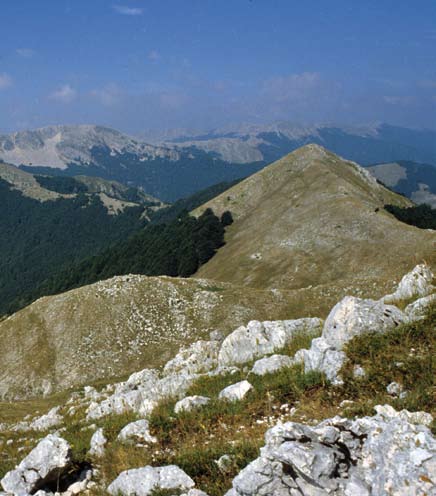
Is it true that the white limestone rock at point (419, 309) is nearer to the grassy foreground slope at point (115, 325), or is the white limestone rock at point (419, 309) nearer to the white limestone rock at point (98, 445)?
the white limestone rock at point (98, 445)

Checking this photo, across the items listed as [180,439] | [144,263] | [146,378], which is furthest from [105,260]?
[180,439]

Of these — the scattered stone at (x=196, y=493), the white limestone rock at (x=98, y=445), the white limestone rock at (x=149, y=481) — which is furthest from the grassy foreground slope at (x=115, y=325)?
the scattered stone at (x=196, y=493)

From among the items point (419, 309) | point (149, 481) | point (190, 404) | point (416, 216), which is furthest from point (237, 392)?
point (416, 216)

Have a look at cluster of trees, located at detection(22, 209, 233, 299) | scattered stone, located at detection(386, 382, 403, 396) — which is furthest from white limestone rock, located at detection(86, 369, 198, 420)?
cluster of trees, located at detection(22, 209, 233, 299)

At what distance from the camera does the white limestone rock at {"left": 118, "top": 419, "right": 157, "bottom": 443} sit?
10.1 meters

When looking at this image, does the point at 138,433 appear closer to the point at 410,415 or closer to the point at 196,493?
the point at 196,493

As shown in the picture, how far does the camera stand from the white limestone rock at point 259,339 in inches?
679

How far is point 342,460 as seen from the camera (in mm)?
6168

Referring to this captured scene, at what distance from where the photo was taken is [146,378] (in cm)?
2267

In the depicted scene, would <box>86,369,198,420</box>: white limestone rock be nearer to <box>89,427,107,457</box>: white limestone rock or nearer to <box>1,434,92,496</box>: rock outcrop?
<box>89,427,107,457</box>: white limestone rock

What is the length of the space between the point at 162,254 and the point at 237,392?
455 ft

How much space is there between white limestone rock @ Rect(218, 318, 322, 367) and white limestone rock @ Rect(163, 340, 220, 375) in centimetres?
86

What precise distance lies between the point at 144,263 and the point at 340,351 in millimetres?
145336

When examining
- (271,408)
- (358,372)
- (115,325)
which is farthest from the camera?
(115,325)
